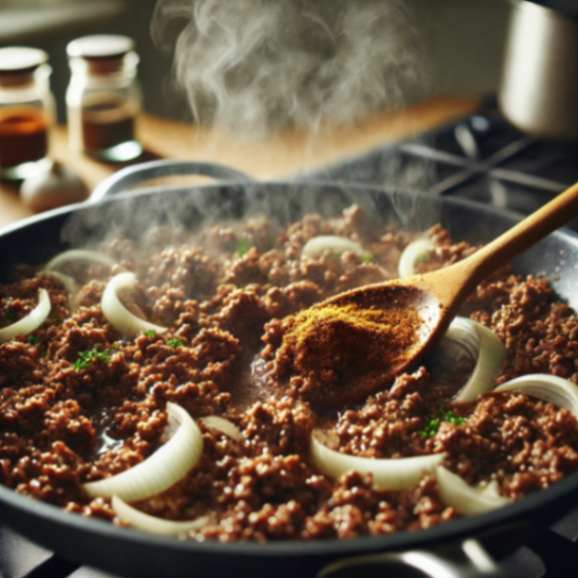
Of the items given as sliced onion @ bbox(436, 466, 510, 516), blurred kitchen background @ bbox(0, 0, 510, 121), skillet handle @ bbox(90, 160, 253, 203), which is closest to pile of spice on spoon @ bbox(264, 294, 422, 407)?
sliced onion @ bbox(436, 466, 510, 516)

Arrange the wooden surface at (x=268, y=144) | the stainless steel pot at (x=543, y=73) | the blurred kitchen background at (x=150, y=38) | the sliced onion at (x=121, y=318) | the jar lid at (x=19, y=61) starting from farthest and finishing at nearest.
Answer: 1. the blurred kitchen background at (x=150, y=38)
2. the wooden surface at (x=268, y=144)
3. the jar lid at (x=19, y=61)
4. the stainless steel pot at (x=543, y=73)
5. the sliced onion at (x=121, y=318)

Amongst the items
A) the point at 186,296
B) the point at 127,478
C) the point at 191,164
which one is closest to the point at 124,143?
the point at 191,164

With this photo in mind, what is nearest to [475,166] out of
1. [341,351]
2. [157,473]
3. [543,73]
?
[543,73]

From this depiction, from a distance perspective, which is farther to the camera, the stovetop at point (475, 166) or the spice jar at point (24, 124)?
the spice jar at point (24, 124)

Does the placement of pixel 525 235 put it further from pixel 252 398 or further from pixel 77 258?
A: pixel 77 258

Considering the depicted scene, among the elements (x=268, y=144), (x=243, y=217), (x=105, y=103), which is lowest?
(x=268, y=144)

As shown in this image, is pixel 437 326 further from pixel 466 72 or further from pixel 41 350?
pixel 466 72

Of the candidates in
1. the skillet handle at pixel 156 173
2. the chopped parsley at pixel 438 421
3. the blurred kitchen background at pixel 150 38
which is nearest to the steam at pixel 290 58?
the blurred kitchen background at pixel 150 38

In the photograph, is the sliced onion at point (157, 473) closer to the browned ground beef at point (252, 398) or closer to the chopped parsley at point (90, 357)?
the browned ground beef at point (252, 398)
